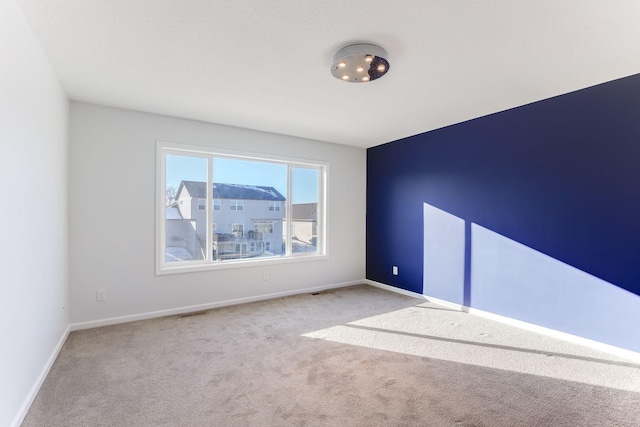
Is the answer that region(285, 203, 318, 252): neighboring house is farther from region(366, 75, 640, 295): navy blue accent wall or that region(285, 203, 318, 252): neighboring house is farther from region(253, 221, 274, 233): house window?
region(366, 75, 640, 295): navy blue accent wall

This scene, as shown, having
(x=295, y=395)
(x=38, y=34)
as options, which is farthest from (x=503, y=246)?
(x=38, y=34)

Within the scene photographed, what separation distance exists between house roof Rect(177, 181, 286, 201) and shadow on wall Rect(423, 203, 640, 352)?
2.27m

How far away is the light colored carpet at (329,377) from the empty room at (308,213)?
0.02 metres

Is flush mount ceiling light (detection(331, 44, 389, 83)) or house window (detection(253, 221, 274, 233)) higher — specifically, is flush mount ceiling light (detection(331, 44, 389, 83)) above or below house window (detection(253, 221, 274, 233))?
above

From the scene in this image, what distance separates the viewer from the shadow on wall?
110 inches

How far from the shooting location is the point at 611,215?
9.11 ft

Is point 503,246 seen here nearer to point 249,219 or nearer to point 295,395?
point 295,395

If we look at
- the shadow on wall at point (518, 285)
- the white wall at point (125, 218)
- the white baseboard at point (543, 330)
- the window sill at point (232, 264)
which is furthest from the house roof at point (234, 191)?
the white baseboard at point (543, 330)

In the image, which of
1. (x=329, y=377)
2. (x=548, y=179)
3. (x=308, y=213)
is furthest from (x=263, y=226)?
(x=548, y=179)

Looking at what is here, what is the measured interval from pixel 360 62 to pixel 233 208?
8.90ft

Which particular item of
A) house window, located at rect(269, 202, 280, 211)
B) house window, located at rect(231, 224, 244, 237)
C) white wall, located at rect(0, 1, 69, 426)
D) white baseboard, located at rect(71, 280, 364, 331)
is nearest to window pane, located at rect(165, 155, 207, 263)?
house window, located at rect(231, 224, 244, 237)

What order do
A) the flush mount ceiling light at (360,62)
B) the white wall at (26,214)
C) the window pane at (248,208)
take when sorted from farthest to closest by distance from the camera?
the window pane at (248,208)
the flush mount ceiling light at (360,62)
the white wall at (26,214)

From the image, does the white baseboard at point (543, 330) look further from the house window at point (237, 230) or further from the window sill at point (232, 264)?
the house window at point (237, 230)

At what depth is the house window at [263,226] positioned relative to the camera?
4480 millimetres
